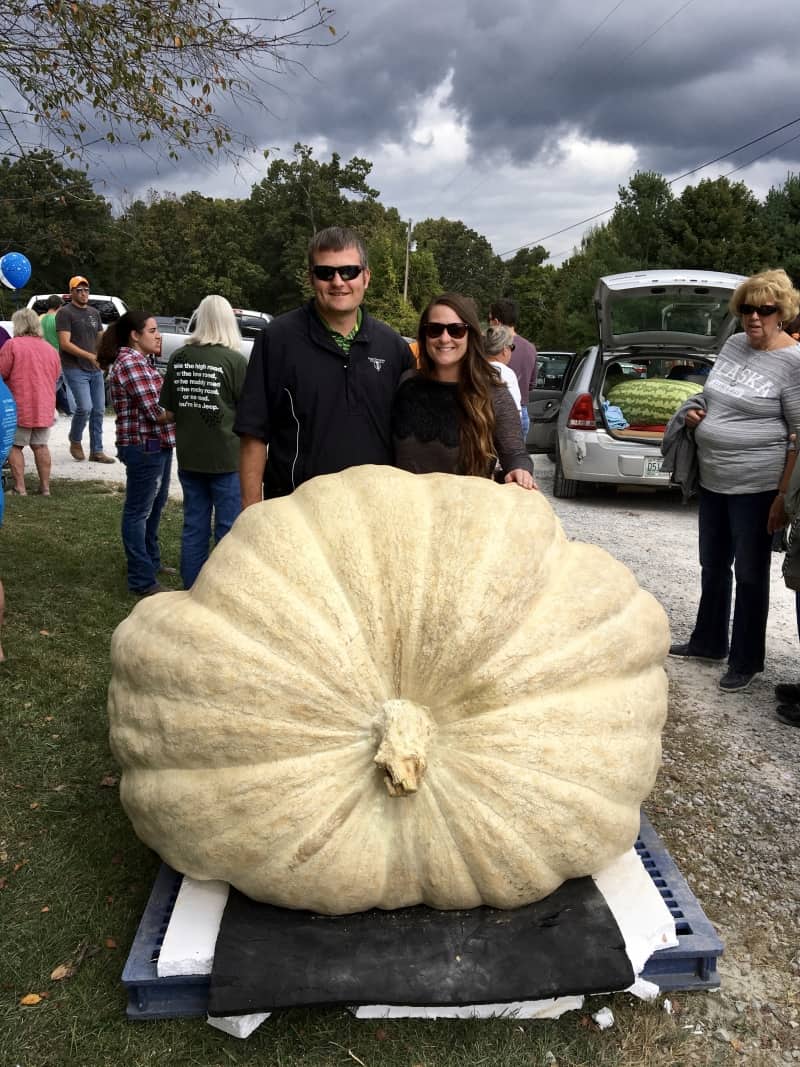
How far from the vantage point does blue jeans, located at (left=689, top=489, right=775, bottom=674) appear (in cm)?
433

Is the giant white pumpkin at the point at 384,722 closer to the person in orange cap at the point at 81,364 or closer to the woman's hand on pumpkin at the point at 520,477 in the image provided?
the woman's hand on pumpkin at the point at 520,477

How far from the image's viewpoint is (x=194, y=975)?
214cm

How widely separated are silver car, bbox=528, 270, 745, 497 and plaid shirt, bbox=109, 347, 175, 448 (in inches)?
197

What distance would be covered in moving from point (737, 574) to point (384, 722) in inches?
119

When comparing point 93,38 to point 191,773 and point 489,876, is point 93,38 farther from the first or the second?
point 489,876

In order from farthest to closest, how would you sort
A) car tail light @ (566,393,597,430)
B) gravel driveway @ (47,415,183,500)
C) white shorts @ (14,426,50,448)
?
gravel driveway @ (47,415,183,500)
car tail light @ (566,393,597,430)
white shorts @ (14,426,50,448)

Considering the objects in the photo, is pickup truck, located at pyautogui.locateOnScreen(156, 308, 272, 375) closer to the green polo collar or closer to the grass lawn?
the grass lawn

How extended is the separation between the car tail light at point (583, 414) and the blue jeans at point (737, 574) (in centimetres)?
419

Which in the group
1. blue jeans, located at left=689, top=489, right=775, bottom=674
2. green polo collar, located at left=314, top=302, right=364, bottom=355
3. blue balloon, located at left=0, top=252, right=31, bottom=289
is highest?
blue balloon, located at left=0, top=252, right=31, bottom=289

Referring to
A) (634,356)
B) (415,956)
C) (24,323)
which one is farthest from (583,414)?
(415,956)

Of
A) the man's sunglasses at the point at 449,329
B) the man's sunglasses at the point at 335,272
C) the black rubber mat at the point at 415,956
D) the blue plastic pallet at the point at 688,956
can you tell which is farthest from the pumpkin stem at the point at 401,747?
the man's sunglasses at the point at 335,272

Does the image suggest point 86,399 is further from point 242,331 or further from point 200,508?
point 242,331

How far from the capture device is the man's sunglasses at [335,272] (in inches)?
118

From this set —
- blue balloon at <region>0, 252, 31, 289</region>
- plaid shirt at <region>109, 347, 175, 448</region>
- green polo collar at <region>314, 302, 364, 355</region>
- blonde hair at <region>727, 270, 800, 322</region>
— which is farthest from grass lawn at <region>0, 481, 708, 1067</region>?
blue balloon at <region>0, 252, 31, 289</region>
